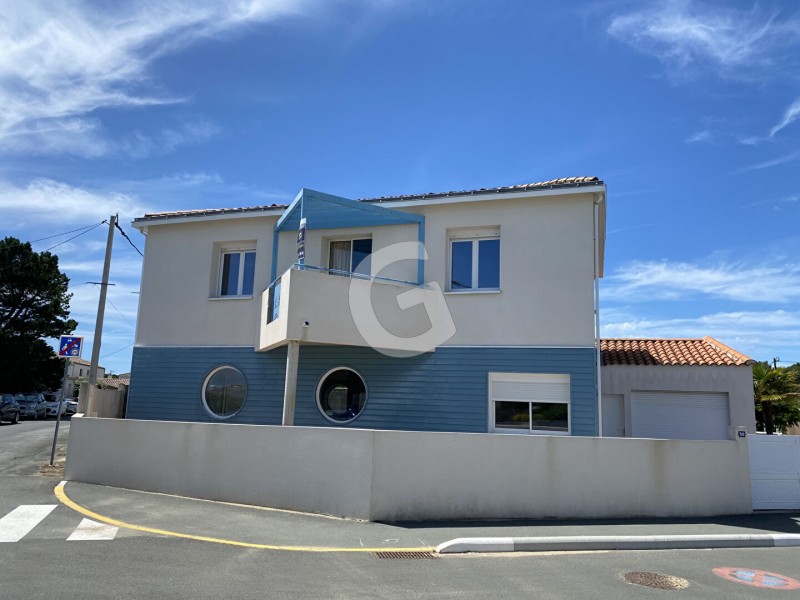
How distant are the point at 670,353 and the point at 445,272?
774 centimetres

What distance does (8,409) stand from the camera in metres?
31.9

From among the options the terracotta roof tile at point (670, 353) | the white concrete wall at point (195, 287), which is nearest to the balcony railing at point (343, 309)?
the white concrete wall at point (195, 287)

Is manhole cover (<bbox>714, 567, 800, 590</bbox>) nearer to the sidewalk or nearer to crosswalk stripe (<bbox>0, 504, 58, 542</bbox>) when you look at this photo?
the sidewalk

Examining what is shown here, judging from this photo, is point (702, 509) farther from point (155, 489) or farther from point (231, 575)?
point (155, 489)

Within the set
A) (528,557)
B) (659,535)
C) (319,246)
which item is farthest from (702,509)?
(319,246)

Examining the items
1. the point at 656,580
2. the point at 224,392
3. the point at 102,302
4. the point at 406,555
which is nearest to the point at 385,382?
the point at 224,392

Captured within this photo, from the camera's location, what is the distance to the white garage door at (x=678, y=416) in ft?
51.8

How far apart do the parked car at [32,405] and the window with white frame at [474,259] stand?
3253cm

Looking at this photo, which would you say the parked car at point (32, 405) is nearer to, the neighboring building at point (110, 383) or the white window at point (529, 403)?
the neighboring building at point (110, 383)

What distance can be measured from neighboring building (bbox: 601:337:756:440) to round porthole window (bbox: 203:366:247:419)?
9.18 meters

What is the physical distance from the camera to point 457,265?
1359 centimetres

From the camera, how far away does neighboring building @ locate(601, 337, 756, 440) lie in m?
15.5

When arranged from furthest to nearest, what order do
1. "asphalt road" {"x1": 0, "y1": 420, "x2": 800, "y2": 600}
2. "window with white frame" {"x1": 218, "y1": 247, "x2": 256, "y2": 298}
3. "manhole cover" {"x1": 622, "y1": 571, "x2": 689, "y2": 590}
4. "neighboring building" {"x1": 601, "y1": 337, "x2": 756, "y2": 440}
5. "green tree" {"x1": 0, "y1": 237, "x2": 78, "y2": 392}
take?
1. "green tree" {"x1": 0, "y1": 237, "x2": 78, "y2": 392}
2. "neighboring building" {"x1": 601, "y1": 337, "x2": 756, "y2": 440}
3. "window with white frame" {"x1": 218, "y1": 247, "x2": 256, "y2": 298}
4. "manhole cover" {"x1": 622, "y1": 571, "x2": 689, "y2": 590}
5. "asphalt road" {"x1": 0, "y1": 420, "x2": 800, "y2": 600}

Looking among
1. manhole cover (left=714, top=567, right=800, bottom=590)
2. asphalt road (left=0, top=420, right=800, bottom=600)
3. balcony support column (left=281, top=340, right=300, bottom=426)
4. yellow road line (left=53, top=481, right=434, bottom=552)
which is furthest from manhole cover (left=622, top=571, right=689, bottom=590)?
balcony support column (left=281, top=340, right=300, bottom=426)
